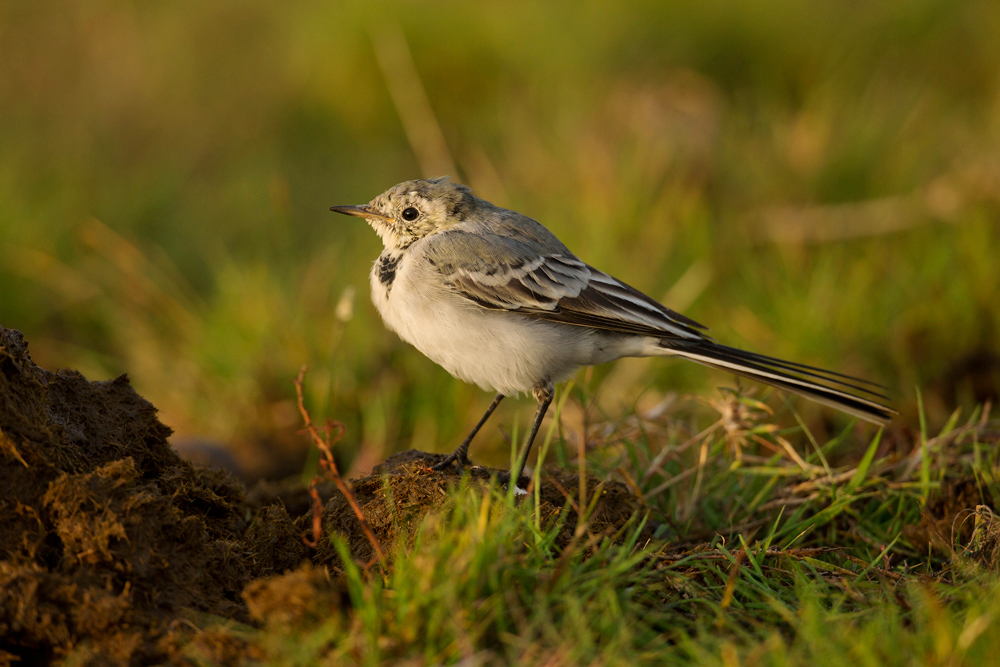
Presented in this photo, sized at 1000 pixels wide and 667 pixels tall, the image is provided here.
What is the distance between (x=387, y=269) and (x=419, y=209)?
0.41m

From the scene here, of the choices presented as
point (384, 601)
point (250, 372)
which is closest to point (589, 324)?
point (384, 601)

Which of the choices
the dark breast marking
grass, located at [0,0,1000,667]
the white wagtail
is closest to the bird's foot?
the white wagtail

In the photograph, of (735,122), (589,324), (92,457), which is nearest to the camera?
(92,457)

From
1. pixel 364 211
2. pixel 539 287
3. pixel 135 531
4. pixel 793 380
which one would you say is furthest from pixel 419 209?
pixel 135 531

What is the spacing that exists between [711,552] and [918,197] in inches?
209

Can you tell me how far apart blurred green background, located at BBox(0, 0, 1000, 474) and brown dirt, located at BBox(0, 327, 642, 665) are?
1.22 metres

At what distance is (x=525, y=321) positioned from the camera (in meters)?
4.36

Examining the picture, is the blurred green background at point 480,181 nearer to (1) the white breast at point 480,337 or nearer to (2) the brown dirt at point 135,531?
(1) the white breast at point 480,337

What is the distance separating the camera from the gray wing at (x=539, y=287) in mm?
4344

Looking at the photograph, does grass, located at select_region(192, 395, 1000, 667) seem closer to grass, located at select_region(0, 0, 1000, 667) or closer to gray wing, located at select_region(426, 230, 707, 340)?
grass, located at select_region(0, 0, 1000, 667)

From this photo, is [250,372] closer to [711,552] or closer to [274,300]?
[274,300]

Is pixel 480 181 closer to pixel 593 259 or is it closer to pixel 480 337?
pixel 593 259

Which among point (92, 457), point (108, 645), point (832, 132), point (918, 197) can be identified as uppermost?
point (832, 132)

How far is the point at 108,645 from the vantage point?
2.58 m
